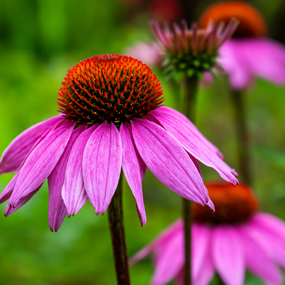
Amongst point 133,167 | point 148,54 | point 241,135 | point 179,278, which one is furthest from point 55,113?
point 133,167

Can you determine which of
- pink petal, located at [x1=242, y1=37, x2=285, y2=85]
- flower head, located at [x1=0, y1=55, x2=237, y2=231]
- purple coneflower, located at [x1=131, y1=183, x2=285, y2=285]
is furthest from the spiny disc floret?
pink petal, located at [x1=242, y1=37, x2=285, y2=85]

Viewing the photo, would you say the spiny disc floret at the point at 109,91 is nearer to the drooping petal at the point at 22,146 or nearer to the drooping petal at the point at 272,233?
the drooping petal at the point at 22,146

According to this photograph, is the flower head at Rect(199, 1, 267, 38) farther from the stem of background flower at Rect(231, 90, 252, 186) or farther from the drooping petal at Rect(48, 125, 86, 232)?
the drooping petal at Rect(48, 125, 86, 232)

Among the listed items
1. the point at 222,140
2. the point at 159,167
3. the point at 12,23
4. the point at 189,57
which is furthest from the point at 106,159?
the point at 12,23

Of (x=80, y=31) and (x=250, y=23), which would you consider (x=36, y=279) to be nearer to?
(x=250, y=23)

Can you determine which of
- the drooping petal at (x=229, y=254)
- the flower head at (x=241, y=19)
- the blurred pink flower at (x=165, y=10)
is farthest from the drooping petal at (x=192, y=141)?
the blurred pink flower at (x=165, y=10)

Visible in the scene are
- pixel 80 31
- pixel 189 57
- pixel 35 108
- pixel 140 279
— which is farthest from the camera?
pixel 80 31
